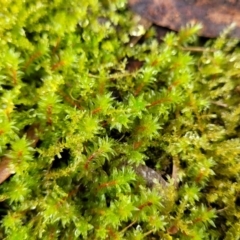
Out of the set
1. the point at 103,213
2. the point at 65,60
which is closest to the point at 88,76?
the point at 65,60

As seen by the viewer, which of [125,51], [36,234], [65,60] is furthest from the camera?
[125,51]

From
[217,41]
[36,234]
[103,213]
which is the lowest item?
[36,234]

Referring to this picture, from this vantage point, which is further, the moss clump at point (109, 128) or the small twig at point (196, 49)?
the small twig at point (196, 49)

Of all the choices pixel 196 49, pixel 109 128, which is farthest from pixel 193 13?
pixel 109 128

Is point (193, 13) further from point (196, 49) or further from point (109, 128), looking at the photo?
point (109, 128)

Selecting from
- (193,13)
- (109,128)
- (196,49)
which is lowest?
(109,128)

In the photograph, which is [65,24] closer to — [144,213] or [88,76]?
[88,76]
